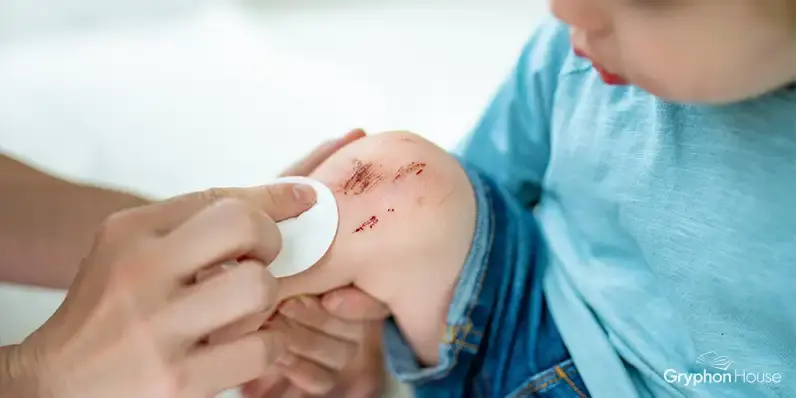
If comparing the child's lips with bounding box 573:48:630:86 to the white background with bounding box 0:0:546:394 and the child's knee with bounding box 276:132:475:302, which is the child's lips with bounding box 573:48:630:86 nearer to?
the child's knee with bounding box 276:132:475:302

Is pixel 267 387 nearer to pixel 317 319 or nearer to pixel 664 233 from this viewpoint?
pixel 317 319

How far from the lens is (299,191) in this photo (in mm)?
617

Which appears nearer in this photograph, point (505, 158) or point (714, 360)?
point (714, 360)

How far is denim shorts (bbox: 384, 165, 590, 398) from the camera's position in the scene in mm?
638

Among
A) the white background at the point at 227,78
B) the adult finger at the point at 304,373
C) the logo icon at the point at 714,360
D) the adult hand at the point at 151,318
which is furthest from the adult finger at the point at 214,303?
the white background at the point at 227,78

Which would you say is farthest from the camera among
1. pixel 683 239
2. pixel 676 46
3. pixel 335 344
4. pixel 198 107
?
pixel 198 107

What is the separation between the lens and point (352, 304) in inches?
26.0

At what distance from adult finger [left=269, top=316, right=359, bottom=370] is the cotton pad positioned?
7 centimetres

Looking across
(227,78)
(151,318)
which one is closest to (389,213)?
(151,318)

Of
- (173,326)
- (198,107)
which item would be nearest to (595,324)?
(173,326)

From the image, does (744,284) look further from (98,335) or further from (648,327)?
(98,335)

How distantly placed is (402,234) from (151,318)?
220 mm

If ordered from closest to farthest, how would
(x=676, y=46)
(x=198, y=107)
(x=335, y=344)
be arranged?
(x=676, y=46)
(x=335, y=344)
(x=198, y=107)

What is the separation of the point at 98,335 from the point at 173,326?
0.17ft
